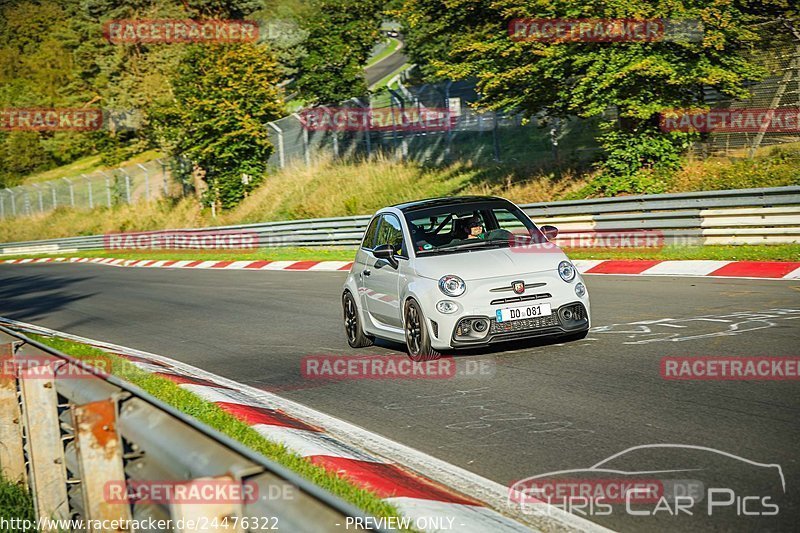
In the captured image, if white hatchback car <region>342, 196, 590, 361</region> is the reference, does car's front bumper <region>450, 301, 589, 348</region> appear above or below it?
below

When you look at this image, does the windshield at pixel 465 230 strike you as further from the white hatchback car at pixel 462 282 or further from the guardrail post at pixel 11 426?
the guardrail post at pixel 11 426

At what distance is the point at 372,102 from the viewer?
36.8m

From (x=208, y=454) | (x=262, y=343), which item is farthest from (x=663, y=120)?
(x=208, y=454)

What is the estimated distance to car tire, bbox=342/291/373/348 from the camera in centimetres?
1172

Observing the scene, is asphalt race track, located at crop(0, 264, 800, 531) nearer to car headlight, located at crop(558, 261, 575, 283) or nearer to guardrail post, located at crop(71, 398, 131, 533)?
car headlight, located at crop(558, 261, 575, 283)

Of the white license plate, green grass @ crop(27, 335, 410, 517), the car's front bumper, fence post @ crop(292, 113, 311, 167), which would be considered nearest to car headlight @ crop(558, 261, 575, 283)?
Result: the car's front bumper

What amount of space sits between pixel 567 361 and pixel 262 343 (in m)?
4.85

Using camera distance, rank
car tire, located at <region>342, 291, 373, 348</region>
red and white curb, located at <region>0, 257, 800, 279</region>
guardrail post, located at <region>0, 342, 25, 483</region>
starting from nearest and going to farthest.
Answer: guardrail post, located at <region>0, 342, 25, 483</region>, car tire, located at <region>342, 291, 373, 348</region>, red and white curb, located at <region>0, 257, 800, 279</region>

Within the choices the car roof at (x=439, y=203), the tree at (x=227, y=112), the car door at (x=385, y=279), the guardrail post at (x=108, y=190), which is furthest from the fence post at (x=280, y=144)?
the car roof at (x=439, y=203)

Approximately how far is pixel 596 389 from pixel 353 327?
172 inches

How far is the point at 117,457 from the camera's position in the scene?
4.18 m

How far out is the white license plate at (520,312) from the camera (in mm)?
9727

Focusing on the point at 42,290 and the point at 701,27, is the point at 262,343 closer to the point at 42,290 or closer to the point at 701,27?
the point at 701,27

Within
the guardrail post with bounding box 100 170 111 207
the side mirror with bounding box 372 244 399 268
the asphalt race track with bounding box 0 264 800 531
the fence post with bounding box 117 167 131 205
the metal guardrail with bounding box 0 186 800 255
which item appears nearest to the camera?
the asphalt race track with bounding box 0 264 800 531
